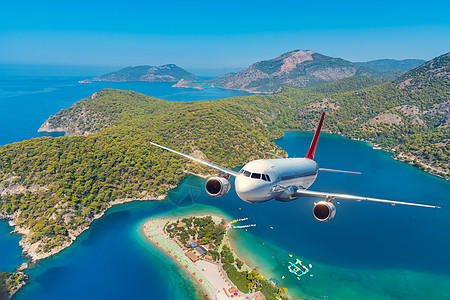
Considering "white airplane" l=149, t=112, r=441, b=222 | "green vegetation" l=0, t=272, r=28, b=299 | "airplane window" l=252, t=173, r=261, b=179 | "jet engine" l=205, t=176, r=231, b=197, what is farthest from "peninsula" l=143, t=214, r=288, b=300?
"airplane window" l=252, t=173, r=261, b=179

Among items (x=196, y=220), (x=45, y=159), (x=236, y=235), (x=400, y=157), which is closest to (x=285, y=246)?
(x=236, y=235)

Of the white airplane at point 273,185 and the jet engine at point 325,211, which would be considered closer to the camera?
the white airplane at point 273,185

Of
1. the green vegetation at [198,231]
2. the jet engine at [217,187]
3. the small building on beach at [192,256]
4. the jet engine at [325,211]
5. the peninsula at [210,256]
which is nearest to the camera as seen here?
the jet engine at [325,211]

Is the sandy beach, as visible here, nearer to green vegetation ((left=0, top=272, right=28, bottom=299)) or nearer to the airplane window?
green vegetation ((left=0, top=272, right=28, bottom=299))

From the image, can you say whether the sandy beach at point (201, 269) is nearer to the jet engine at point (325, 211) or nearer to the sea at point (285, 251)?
the sea at point (285, 251)

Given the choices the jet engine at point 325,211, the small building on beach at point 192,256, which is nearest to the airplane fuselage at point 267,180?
the jet engine at point 325,211

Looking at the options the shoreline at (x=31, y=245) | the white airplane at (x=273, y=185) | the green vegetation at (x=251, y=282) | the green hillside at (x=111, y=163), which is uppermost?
the white airplane at (x=273, y=185)

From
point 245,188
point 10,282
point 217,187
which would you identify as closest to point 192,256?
point 217,187

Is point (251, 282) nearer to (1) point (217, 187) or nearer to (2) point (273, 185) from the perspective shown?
(1) point (217, 187)
